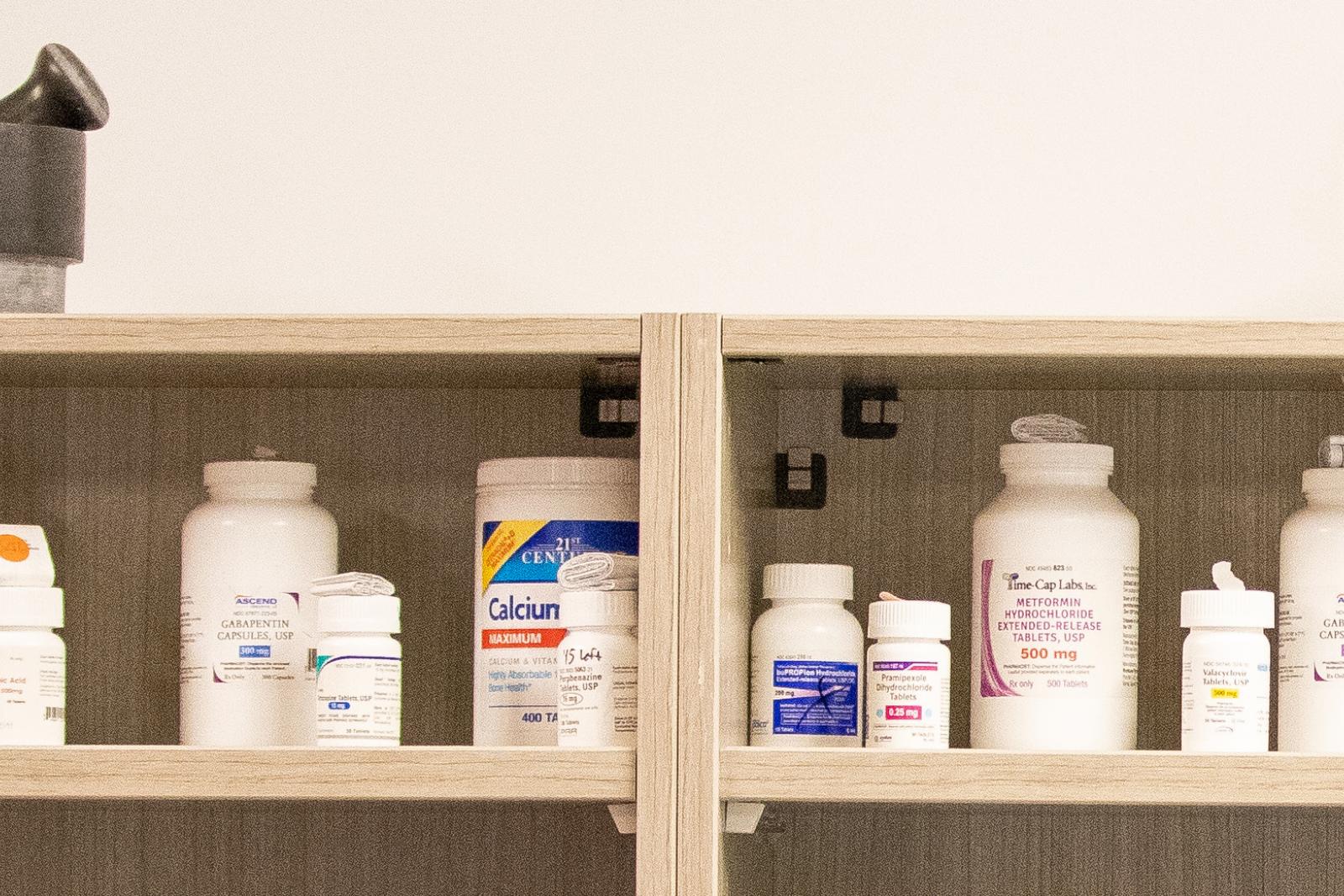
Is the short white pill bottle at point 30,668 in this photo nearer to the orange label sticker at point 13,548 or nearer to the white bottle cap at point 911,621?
the orange label sticker at point 13,548

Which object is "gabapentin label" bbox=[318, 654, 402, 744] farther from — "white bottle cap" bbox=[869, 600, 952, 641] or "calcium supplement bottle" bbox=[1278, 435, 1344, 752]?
"calcium supplement bottle" bbox=[1278, 435, 1344, 752]

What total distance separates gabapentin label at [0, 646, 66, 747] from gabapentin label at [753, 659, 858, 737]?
0.47 metres

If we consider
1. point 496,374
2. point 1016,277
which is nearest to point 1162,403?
point 1016,277

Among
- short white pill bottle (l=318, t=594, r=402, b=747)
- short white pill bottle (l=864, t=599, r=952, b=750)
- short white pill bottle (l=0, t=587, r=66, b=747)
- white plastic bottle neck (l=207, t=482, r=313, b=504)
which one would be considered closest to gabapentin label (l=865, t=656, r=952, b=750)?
short white pill bottle (l=864, t=599, r=952, b=750)

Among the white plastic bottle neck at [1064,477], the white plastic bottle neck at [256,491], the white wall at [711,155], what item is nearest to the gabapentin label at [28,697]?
the white plastic bottle neck at [256,491]

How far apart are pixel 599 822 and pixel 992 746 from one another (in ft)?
1.23

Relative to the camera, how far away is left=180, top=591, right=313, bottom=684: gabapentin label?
1.07 m

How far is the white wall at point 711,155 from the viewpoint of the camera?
4.28 feet

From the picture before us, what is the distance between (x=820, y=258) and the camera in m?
1.32

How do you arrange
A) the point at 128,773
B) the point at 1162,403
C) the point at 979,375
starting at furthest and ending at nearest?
1. the point at 1162,403
2. the point at 979,375
3. the point at 128,773

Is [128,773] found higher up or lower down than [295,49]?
lower down

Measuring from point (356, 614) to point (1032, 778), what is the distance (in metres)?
0.43

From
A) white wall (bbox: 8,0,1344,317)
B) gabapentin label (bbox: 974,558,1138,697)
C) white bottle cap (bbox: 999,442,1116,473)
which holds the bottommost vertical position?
gabapentin label (bbox: 974,558,1138,697)

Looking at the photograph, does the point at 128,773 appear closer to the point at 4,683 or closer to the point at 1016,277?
the point at 4,683
